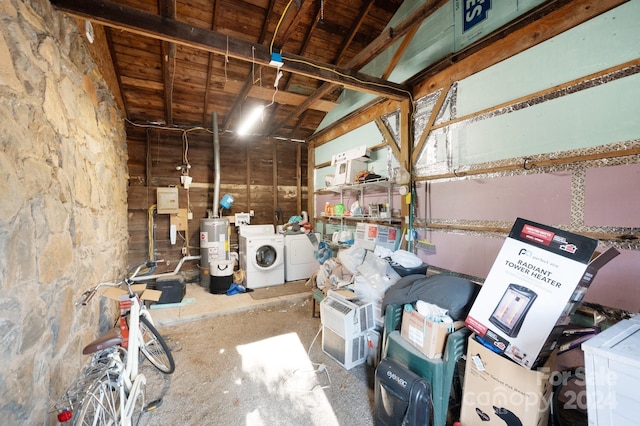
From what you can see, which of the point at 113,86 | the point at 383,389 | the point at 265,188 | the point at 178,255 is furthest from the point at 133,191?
the point at 383,389

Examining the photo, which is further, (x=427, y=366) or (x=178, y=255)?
(x=178, y=255)

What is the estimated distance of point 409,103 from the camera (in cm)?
309

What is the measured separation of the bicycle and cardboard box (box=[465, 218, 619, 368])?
205cm

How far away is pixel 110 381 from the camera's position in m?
1.40

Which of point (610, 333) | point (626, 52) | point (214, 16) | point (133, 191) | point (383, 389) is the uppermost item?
point (214, 16)

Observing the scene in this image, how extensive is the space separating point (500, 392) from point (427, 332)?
0.45 metres

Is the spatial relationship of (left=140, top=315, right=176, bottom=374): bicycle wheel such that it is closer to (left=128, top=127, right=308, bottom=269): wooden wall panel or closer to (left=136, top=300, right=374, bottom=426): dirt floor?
(left=136, top=300, right=374, bottom=426): dirt floor

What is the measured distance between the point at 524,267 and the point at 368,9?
3211mm

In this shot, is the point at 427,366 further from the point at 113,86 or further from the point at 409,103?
the point at 113,86

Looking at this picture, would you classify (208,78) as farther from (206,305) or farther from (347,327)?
(347,327)

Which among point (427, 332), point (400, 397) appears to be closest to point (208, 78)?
point (427, 332)

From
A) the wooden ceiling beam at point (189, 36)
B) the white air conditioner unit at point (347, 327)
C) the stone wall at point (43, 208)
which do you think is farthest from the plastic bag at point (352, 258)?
the stone wall at point (43, 208)

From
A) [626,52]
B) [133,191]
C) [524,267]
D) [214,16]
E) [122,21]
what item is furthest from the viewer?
[133,191]

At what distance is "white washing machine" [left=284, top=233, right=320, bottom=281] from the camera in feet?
16.2
